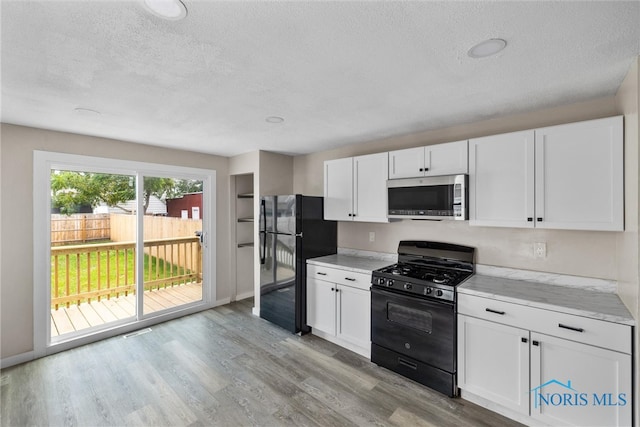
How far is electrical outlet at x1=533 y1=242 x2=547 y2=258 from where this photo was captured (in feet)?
7.97

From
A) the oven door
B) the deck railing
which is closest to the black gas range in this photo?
the oven door

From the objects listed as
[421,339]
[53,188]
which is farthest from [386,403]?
[53,188]

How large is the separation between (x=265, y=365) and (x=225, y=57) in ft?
8.91

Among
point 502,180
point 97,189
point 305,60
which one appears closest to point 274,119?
point 305,60

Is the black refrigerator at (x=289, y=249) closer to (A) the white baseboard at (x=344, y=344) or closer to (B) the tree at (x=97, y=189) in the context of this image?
(A) the white baseboard at (x=344, y=344)

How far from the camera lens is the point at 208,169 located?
4.30 metres

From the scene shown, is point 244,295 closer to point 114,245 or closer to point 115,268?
point 115,268

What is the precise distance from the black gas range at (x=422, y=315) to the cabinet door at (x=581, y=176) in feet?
2.80

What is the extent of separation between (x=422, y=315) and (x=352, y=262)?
3.47ft

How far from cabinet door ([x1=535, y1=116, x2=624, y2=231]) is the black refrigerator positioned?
2319 millimetres

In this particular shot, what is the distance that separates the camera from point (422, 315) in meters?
2.49

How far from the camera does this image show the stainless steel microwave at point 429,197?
→ 8.20 ft

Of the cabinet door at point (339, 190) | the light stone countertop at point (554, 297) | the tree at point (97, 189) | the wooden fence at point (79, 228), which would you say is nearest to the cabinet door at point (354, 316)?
the cabinet door at point (339, 190)

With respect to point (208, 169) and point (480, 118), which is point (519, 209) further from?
point (208, 169)
